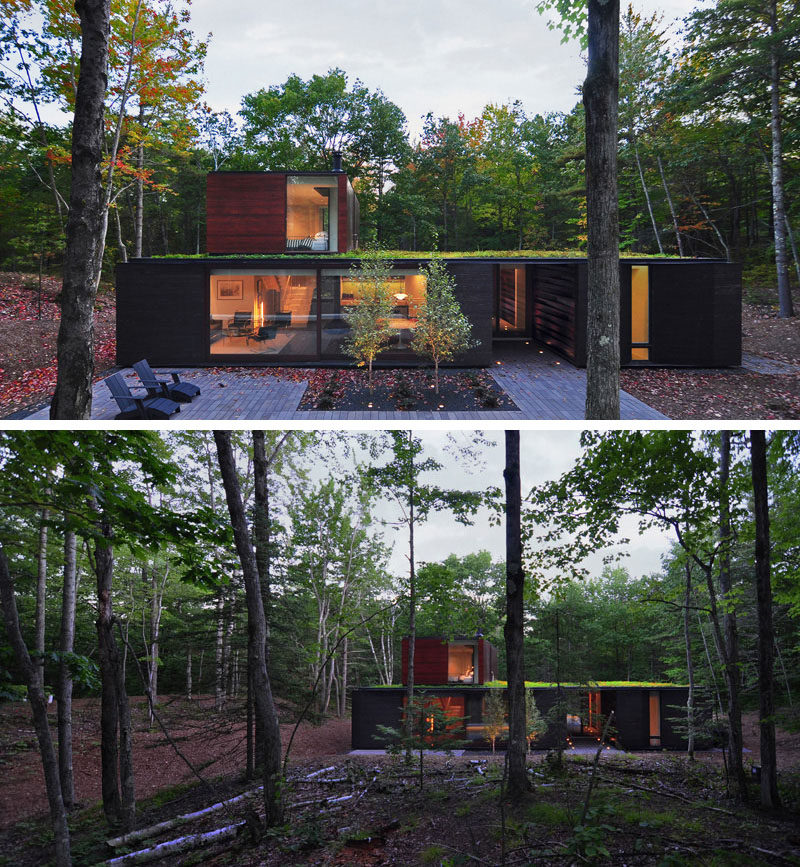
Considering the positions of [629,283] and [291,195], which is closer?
[629,283]

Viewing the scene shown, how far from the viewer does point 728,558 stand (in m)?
6.79

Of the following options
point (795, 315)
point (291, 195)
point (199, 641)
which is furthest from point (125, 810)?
point (795, 315)

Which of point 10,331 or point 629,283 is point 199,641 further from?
point 629,283

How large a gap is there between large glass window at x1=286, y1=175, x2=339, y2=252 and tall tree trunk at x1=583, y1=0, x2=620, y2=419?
25.0 feet

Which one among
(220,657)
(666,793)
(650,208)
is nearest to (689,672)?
(666,793)

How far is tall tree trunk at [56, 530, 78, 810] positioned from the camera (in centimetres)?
721

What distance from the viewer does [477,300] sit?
535 inches

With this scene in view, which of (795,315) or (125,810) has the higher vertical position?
(795,315)

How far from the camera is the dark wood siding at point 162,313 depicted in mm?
13164

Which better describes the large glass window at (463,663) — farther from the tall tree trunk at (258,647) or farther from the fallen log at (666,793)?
the tall tree trunk at (258,647)

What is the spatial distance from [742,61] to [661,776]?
41.3 ft

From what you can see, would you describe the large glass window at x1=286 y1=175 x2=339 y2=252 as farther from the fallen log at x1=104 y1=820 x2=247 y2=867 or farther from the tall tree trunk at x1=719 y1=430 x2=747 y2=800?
the fallen log at x1=104 y1=820 x2=247 y2=867

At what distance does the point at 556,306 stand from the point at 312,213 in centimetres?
566

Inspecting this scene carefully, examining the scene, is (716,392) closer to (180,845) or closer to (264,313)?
(264,313)
